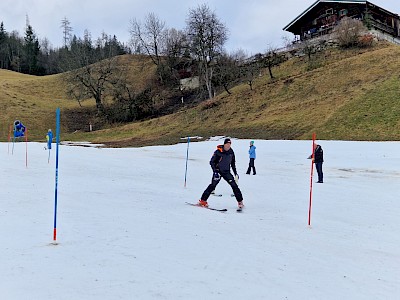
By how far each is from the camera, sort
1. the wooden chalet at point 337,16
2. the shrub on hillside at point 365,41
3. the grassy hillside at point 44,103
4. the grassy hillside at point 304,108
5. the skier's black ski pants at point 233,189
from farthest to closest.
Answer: the wooden chalet at point 337,16, the grassy hillside at point 44,103, the shrub on hillside at point 365,41, the grassy hillside at point 304,108, the skier's black ski pants at point 233,189

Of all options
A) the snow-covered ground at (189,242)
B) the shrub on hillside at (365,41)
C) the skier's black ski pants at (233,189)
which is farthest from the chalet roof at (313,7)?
the skier's black ski pants at (233,189)

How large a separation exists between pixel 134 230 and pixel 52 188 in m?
5.29

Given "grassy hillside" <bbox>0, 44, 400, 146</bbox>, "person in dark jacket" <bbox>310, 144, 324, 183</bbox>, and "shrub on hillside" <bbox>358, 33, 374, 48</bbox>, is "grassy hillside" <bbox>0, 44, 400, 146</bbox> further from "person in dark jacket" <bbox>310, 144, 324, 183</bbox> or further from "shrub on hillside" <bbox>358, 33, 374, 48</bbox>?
"person in dark jacket" <bbox>310, 144, 324, 183</bbox>

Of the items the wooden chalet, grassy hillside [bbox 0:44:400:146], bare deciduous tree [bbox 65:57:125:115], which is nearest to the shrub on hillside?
grassy hillside [bbox 0:44:400:146]

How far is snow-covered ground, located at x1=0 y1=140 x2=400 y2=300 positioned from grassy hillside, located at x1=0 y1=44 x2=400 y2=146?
1903 cm

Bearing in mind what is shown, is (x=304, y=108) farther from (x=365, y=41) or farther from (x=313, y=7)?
(x=313, y=7)

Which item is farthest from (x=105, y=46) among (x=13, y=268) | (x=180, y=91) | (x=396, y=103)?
(x=13, y=268)

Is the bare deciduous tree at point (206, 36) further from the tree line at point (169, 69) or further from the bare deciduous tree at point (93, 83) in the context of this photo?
the bare deciduous tree at point (93, 83)

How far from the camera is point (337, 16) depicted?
6069 cm

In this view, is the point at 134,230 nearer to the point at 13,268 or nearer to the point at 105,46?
the point at 13,268

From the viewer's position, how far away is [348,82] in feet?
131

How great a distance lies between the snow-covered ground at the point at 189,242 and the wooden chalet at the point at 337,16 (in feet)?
169

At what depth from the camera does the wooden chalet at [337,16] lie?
58.1 metres

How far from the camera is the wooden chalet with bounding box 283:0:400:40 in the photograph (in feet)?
190
